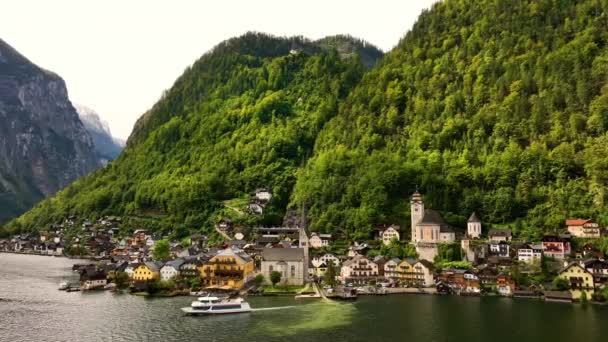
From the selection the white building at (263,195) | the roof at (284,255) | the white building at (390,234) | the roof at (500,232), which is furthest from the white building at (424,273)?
the white building at (263,195)

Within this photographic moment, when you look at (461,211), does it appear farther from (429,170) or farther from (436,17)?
(436,17)

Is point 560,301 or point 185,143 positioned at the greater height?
point 185,143

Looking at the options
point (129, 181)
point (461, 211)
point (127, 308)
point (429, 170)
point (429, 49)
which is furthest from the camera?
point (129, 181)

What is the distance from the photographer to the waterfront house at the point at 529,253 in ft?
234

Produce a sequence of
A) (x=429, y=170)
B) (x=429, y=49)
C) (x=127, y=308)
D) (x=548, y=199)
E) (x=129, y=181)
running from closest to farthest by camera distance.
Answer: (x=127, y=308)
(x=548, y=199)
(x=429, y=170)
(x=429, y=49)
(x=129, y=181)

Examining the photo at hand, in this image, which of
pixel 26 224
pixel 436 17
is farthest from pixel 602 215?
pixel 26 224

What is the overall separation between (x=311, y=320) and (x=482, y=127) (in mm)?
66628

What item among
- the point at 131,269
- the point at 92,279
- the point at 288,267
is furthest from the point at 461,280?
the point at 92,279

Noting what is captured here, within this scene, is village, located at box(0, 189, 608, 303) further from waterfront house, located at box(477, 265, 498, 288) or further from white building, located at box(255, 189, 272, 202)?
white building, located at box(255, 189, 272, 202)

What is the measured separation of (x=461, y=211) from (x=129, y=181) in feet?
322

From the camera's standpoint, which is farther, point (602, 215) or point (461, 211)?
point (461, 211)

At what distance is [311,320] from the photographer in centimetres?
4912

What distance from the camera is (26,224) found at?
6378 inches

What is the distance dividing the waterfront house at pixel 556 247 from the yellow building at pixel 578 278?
315 inches
